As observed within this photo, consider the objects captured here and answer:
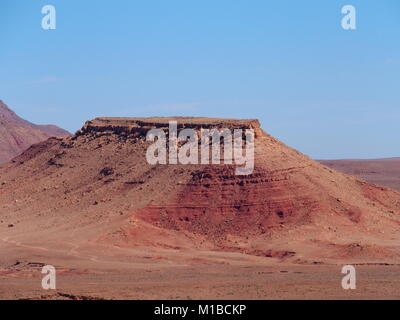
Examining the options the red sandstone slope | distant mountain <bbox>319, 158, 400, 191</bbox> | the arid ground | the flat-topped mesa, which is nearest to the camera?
the arid ground

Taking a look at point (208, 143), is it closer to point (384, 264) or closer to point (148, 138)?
point (148, 138)

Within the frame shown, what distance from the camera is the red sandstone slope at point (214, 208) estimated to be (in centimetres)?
4303

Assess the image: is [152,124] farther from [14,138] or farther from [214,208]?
[14,138]

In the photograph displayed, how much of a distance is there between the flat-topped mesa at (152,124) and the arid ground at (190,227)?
15 centimetres

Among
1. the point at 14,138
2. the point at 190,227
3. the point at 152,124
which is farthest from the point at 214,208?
the point at 14,138

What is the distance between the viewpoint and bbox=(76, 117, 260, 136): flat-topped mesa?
5122 cm

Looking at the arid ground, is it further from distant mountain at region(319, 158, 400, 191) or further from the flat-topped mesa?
distant mountain at region(319, 158, 400, 191)

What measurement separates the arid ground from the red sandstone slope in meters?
0.08

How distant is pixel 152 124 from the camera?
55.1 metres

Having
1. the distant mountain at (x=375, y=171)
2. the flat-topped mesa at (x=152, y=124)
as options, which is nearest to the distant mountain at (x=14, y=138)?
the distant mountain at (x=375, y=171)

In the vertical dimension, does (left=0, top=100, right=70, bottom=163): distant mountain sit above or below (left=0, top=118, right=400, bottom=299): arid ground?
above

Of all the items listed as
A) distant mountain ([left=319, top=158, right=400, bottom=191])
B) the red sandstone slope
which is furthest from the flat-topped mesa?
distant mountain ([left=319, top=158, right=400, bottom=191])

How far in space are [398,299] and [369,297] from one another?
106cm

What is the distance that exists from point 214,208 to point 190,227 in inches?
70.4
